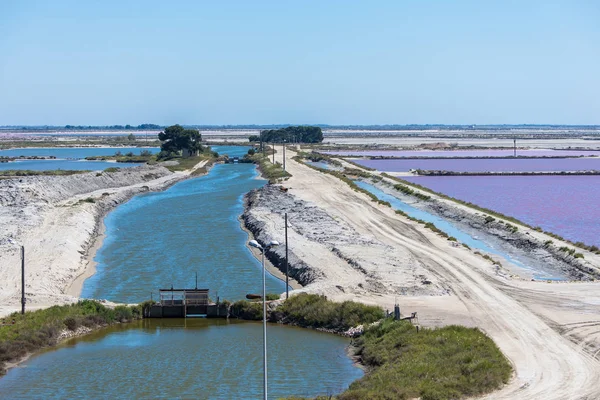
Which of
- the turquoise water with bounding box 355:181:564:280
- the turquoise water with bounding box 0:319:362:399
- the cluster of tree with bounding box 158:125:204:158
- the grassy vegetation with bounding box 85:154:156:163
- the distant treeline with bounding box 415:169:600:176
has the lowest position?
the turquoise water with bounding box 0:319:362:399

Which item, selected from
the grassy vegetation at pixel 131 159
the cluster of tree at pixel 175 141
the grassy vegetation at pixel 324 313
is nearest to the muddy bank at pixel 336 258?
the grassy vegetation at pixel 324 313

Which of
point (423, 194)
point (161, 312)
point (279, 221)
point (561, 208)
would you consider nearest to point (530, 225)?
point (561, 208)

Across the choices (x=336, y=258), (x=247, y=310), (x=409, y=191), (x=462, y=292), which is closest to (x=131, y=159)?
(x=409, y=191)

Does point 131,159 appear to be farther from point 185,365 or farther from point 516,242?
point 185,365

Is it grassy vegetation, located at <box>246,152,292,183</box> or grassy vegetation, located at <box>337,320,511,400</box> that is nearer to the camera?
grassy vegetation, located at <box>337,320,511,400</box>

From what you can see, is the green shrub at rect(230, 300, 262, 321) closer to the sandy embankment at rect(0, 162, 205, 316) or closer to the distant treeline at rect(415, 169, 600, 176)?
the sandy embankment at rect(0, 162, 205, 316)

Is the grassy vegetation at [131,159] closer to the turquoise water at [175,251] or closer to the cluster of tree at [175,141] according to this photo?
the cluster of tree at [175,141]

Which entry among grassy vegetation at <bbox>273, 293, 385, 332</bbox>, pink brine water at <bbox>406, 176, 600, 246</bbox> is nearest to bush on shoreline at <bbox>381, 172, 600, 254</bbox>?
pink brine water at <bbox>406, 176, 600, 246</bbox>
